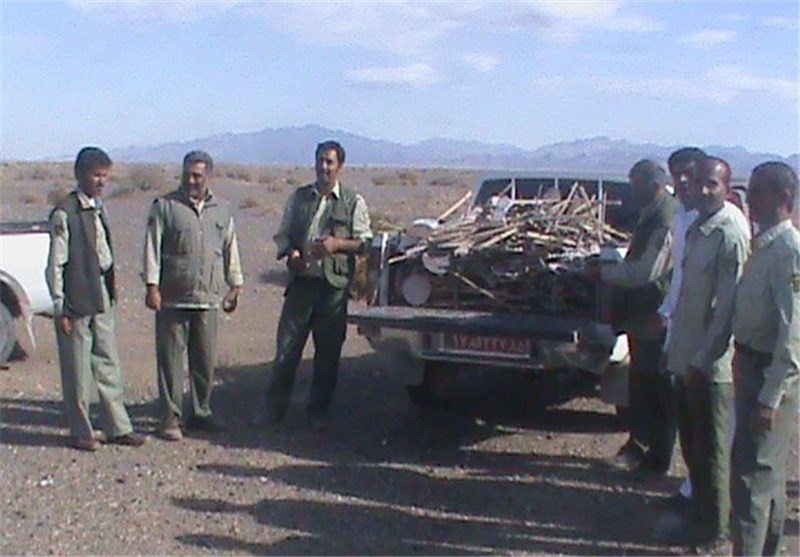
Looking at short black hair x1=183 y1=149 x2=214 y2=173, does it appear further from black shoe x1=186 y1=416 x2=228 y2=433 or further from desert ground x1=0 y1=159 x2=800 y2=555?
desert ground x1=0 y1=159 x2=800 y2=555

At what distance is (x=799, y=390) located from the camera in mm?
5238

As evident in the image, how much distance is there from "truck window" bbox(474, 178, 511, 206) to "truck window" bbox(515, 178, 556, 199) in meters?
0.11

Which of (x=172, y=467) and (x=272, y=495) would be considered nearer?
(x=272, y=495)

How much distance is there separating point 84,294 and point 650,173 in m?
3.61

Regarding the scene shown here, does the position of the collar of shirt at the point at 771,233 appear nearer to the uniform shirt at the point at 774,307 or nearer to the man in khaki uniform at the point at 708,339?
the uniform shirt at the point at 774,307

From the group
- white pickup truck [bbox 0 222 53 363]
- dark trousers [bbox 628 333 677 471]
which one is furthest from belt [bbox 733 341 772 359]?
white pickup truck [bbox 0 222 53 363]

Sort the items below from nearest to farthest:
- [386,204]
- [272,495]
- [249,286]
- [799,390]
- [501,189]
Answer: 1. [799,390]
2. [272,495]
3. [501,189]
4. [249,286]
5. [386,204]

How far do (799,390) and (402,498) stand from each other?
8.39 feet

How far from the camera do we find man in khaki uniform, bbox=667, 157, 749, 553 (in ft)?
19.0

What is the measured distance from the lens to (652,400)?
7.54m

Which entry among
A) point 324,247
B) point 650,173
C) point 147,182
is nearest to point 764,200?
point 650,173

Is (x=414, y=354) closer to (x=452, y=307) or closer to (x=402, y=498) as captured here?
(x=452, y=307)

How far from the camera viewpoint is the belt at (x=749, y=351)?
17.3 ft

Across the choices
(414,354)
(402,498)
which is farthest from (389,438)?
(402,498)
